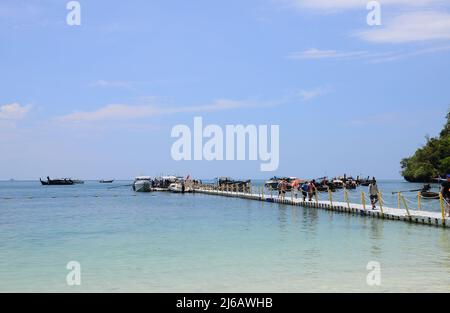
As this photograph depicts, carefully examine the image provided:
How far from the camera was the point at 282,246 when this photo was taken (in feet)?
71.8

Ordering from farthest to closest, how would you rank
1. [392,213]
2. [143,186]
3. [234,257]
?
[143,186]
[392,213]
[234,257]

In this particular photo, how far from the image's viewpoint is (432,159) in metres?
121

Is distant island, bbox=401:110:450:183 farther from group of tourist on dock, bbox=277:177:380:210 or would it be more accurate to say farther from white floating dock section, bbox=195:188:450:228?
white floating dock section, bbox=195:188:450:228

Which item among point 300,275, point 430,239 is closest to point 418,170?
point 430,239

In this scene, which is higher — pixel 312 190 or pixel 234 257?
pixel 312 190

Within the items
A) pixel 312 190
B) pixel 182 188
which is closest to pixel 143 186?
pixel 182 188

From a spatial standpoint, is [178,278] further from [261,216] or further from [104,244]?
[261,216]

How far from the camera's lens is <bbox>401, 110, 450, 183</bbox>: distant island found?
104381mm

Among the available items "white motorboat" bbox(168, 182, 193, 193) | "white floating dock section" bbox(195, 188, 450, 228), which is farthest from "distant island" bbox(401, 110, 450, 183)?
"white floating dock section" bbox(195, 188, 450, 228)

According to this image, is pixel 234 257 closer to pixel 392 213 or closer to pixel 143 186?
pixel 392 213

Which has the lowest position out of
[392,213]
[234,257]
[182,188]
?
[182,188]

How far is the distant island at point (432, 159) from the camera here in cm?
10438
